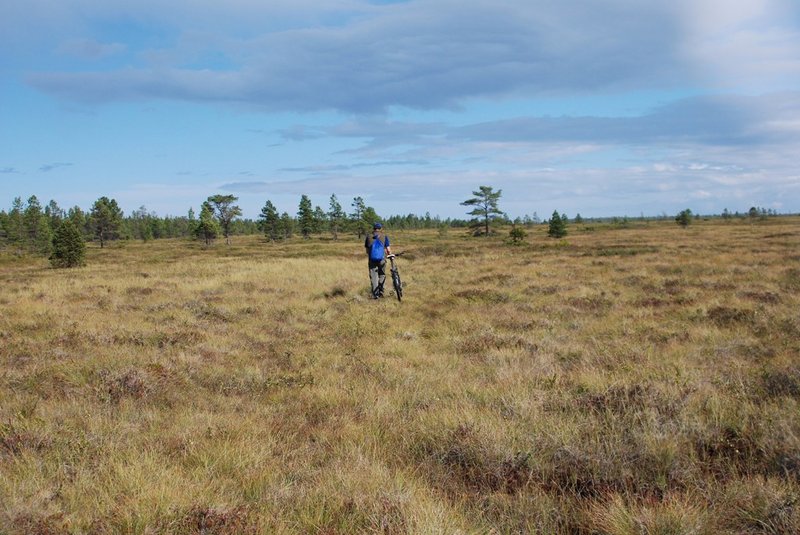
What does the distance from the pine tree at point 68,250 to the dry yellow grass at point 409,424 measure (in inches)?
1399

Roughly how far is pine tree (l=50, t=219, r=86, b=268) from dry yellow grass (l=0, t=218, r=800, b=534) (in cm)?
3553

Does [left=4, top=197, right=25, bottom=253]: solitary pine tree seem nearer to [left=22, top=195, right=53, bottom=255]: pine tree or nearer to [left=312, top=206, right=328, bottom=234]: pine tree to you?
[left=22, top=195, right=53, bottom=255]: pine tree

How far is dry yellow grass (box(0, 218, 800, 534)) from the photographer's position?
11.3ft

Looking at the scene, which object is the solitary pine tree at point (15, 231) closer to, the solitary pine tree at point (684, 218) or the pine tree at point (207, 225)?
the pine tree at point (207, 225)

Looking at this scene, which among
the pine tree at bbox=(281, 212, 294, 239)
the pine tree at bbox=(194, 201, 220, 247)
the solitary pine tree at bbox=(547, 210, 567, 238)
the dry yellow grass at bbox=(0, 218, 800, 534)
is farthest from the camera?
the pine tree at bbox=(281, 212, 294, 239)

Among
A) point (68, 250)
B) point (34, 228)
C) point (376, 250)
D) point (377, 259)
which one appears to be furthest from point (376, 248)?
point (34, 228)

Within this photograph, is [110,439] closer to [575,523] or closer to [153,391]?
[153,391]

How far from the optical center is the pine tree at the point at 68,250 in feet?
138

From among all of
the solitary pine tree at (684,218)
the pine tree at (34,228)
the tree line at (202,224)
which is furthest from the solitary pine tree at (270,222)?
the solitary pine tree at (684,218)

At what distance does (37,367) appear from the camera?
779 cm

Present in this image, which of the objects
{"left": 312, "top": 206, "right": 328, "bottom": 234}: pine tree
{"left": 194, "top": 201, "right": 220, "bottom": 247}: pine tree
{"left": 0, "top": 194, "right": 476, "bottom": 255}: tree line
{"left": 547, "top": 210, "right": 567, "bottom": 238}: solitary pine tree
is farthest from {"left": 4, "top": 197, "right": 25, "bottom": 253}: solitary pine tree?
{"left": 547, "top": 210, "right": 567, "bottom": 238}: solitary pine tree

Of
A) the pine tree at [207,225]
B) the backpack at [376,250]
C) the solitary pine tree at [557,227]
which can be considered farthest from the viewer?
the pine tree at [207,225]

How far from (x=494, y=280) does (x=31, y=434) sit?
16.8m

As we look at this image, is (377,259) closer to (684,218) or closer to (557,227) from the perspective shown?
(557,227)
